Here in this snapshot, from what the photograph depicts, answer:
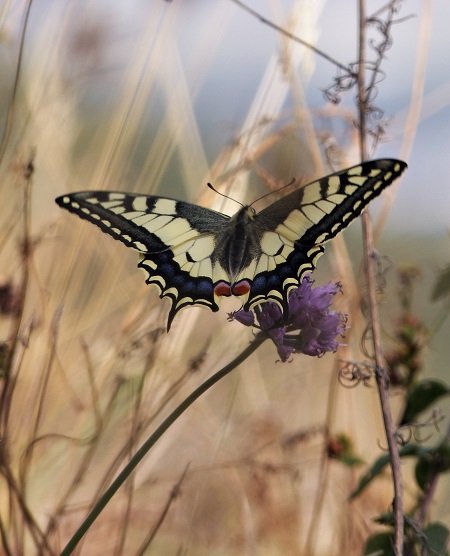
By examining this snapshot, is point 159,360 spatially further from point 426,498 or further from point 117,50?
point 117,50

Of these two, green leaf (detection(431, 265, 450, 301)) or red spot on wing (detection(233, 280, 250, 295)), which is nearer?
red spot on wing (detection(233, 280, 250, 295))

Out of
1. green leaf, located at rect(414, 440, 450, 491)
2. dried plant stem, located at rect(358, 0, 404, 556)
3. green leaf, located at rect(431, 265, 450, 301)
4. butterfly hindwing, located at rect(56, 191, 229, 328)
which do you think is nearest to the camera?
dried plant stem, located at rect(358, 0, 404, 556)

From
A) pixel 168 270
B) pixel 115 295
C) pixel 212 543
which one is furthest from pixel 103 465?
pixel 168 270

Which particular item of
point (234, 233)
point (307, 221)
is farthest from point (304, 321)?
point (234, 233)

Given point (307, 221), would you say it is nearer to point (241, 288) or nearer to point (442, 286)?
point (241, 288)

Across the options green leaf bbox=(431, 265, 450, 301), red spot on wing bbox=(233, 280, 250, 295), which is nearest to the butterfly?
red spot on wing bbox=(233, 280, 250, 295)

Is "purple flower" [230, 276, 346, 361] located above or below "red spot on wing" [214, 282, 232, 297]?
below

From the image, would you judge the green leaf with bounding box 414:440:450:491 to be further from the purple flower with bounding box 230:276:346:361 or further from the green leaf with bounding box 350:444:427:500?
the purple flower with bounding box 230:276:346:361

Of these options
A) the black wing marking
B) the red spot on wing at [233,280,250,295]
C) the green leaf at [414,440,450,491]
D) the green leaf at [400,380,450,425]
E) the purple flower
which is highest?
the black wing marking

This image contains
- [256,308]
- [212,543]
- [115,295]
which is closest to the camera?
[256,308]
